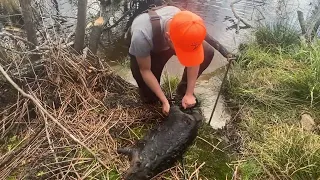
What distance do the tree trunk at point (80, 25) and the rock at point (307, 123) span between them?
9.15ft

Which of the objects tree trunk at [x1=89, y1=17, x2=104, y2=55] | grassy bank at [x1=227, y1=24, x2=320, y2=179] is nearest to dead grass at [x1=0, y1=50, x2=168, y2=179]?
grassy bank at [x1=227, y1=24, x2=320, y2=179]

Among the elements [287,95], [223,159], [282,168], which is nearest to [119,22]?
[287,95]

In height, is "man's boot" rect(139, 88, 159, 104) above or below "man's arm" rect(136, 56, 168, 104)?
below

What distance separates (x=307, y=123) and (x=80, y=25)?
2.92m

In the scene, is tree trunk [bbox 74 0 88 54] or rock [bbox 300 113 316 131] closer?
rock [bbox 300 113 316 131]

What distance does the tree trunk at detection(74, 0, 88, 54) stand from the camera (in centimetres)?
418

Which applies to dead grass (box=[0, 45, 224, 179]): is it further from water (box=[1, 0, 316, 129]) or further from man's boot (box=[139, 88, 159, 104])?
water (box=[1, 0, 316, 129])

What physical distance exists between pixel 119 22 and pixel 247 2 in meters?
2.60

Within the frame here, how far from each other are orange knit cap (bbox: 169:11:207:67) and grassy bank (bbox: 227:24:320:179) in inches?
42.3

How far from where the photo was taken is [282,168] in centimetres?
277

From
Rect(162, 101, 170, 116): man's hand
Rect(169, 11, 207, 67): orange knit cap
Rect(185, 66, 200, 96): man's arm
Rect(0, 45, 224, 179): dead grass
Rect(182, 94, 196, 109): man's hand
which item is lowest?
Rect(0, 45, 224, 179): dead grass

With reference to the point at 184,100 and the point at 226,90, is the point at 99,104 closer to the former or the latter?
the point at 184,100

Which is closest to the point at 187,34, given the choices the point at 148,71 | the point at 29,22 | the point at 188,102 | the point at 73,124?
the point at 148,71

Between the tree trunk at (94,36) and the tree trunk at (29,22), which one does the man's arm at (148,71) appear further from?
the tree trunk at (94,36)
